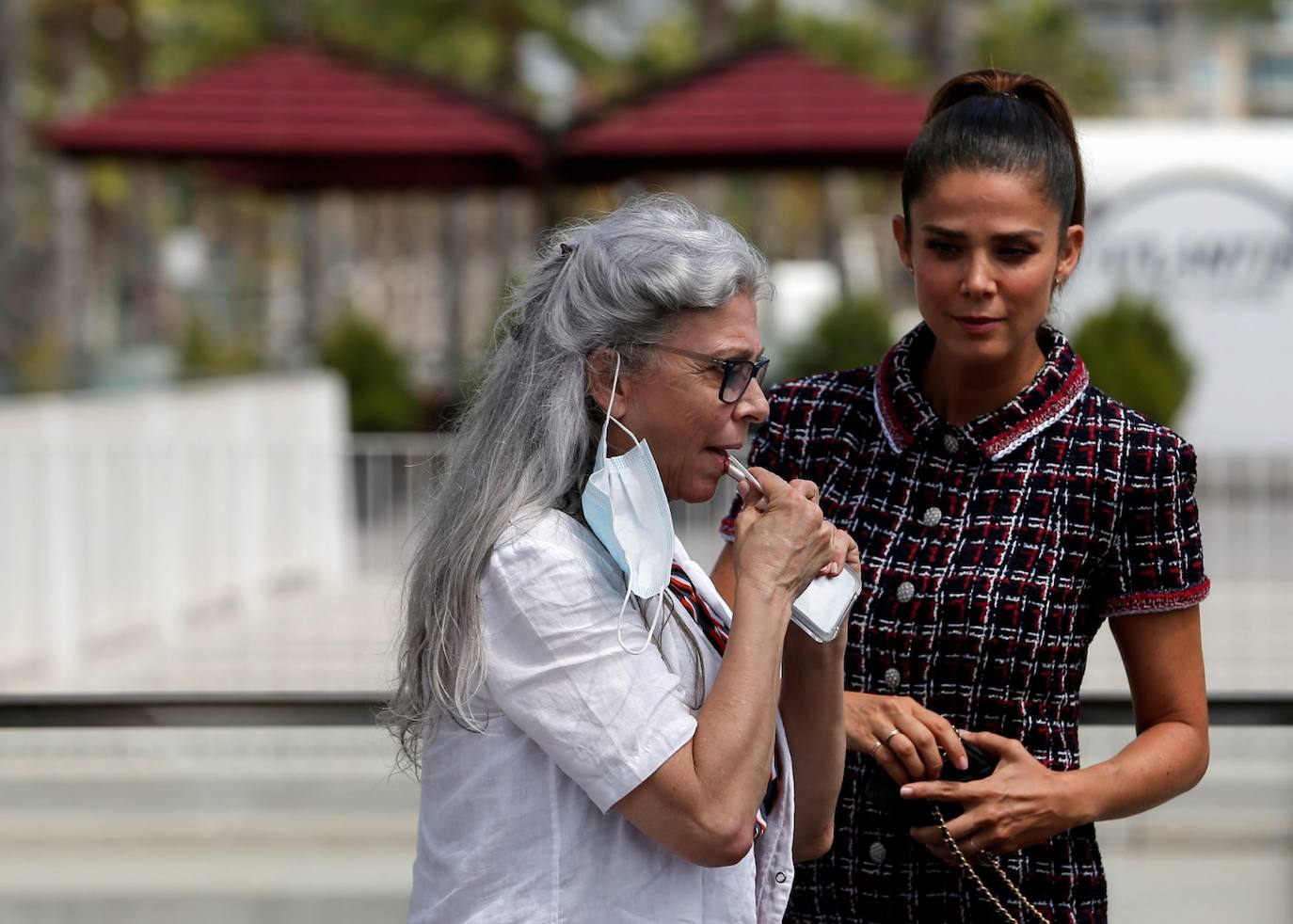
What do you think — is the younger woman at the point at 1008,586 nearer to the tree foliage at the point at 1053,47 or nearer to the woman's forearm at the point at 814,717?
the woman's forearm at the point at 814,717

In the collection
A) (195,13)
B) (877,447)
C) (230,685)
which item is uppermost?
(195,13)

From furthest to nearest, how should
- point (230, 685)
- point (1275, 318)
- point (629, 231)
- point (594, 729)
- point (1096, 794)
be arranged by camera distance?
point (1275, 318), point (230, 685), point (1096, 794), point (629, 231), point (594, 729)

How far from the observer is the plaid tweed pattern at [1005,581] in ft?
6.92

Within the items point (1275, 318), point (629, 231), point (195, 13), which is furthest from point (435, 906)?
point (195, 13)

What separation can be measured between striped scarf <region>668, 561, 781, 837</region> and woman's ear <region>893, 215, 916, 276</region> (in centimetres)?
52

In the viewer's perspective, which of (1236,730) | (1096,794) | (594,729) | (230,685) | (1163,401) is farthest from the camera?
(1163,401)

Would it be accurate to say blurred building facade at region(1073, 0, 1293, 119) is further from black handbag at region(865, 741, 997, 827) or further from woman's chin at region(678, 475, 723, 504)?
woman's chin at region(678, 475, 723, 504)

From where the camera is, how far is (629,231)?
6.22 feet

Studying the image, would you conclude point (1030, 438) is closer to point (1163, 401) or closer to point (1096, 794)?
point (1096, 794)

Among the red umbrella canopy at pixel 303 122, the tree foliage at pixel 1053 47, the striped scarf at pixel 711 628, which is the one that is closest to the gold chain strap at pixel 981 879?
the striped scarf at pixel 711 628

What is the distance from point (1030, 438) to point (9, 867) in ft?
6.48

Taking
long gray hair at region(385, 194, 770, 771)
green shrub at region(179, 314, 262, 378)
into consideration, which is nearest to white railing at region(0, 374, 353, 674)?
green shrub at region(179, 314, 262, 378)

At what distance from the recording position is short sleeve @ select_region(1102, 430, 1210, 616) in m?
2.10

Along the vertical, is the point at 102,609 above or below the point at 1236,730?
below
